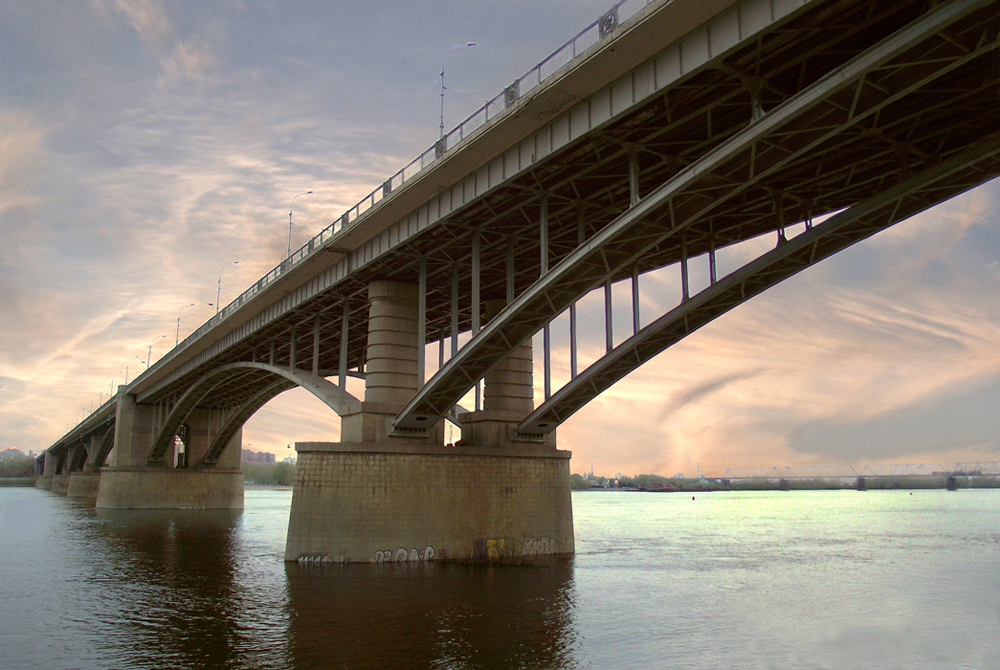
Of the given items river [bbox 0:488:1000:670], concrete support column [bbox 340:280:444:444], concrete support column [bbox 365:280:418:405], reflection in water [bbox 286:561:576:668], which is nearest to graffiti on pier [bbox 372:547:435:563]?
reflection in water [bbox 286:561:576:668]

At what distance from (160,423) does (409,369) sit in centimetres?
4998

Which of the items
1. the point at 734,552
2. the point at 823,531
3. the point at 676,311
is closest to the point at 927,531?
the point at 823,531

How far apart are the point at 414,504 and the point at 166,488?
4979cm

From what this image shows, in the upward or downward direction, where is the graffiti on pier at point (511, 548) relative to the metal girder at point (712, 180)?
downward

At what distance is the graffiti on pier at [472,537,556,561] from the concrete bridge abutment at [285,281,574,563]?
0.04 meters

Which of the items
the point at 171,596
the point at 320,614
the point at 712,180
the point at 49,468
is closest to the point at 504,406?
the point at 320,614

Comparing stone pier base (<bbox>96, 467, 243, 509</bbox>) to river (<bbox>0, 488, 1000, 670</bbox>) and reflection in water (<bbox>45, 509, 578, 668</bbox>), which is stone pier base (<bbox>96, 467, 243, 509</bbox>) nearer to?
river (<bbox>0, 488, 1000, 670</bbox>)

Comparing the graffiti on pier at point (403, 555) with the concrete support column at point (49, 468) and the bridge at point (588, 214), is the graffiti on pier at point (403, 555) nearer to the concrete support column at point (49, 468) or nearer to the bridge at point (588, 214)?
the bridge at point (588, 214)

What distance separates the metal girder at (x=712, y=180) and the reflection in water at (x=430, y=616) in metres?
6.23

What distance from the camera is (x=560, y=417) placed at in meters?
30.4

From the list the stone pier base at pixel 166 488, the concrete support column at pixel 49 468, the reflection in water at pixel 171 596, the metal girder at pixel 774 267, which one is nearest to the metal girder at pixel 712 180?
the metal girder at pixel 774 267

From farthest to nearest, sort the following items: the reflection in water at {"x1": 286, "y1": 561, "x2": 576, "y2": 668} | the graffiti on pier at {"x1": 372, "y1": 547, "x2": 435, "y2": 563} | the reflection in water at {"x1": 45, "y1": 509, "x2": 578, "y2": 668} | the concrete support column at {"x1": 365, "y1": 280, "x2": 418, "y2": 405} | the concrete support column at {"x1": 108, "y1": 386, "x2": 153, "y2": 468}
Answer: the concrete support column at {"x1": 108, "y1": 386, "x2": 153, "y2": 468} → the concrete support column at {"x1": 365, "y1": 280, "x2": 418, "y2": 405} → the graffiti on pier at {"x1": 372, "y1": 547, "x2": 435, "y2": 563} → the reflection in water at {"x1": 45, "y1": 509, "x2": 578, "y2": 668} → the reflection in water at {"x1": 286, "y1": 561, "x2": 576, "y2": 668}

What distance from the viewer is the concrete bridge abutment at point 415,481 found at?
27578 millimetres

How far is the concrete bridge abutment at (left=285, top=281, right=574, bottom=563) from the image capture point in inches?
1086
